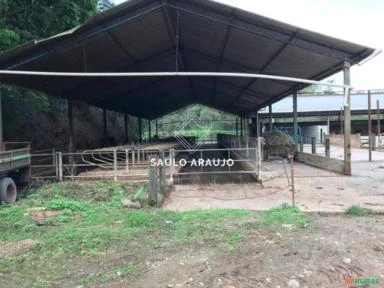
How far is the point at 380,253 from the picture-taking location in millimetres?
4891

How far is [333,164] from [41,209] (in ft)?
30.2

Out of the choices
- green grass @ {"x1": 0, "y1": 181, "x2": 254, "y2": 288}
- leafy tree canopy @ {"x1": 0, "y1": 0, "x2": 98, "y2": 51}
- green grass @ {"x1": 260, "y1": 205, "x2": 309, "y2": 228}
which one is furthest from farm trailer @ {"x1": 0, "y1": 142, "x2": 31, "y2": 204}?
green grass @ {"x1": 260, "y1": 205, "x2": 309, "y2": 228}

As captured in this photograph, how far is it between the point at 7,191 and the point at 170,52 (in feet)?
27.2

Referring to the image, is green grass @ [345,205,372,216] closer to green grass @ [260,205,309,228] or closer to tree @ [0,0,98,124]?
green grass @ [260,205,309,228]

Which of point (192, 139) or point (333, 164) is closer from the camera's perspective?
point (333, 164)

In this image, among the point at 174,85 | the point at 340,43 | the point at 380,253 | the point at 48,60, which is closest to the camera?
the point at 380,253

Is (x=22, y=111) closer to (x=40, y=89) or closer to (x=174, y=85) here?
(x=40, y=89)

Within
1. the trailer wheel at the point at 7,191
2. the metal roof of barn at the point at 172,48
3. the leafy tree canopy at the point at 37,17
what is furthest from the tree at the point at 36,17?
the trailer wheel at the point at 7,191

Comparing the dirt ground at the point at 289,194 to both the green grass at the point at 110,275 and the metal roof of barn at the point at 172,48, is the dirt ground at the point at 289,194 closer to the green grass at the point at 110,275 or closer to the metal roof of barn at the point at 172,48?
the green grass at the point at 110,275

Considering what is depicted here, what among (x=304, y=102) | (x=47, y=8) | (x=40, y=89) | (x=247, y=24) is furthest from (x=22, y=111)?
(x=304, y=102)

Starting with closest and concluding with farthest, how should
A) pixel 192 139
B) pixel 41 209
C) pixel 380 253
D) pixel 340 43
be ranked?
pixel 380 253 → pixel 41 209 → pixel 340 43 → pixel 192 139

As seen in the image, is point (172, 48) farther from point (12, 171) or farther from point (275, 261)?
point (275, 261)

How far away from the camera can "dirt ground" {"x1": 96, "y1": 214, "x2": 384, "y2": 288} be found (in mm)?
4207

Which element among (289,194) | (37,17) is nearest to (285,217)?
(289,194)
